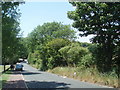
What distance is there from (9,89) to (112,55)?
9.89 m

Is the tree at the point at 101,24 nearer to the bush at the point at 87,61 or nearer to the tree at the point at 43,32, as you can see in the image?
the bush at the point at 87,61

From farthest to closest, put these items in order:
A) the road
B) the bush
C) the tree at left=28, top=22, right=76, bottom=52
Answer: the tree at left=28, top=22, right=76, bottom=52, the bush, the road

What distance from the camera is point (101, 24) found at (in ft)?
62.4

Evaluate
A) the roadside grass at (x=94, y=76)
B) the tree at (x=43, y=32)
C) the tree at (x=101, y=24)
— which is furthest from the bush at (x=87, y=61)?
the tree at (x=43, y=32)

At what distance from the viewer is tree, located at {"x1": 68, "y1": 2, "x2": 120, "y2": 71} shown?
18047 mm

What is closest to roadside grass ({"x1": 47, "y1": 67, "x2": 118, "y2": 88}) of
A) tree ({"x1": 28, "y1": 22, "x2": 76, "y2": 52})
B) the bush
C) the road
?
the bush

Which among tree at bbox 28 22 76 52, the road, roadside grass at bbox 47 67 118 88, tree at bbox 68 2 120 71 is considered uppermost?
tree at bbox 28 22 76 52

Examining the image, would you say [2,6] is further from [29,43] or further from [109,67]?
[29,43]

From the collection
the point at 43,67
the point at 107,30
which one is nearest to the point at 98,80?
the point at 107,30

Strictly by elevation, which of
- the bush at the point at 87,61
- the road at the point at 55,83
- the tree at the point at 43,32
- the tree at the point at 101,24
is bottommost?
the road at the point at 55,83

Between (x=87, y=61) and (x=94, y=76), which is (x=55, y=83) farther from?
(x=87, y=61)

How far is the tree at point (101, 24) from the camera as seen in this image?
18047mm

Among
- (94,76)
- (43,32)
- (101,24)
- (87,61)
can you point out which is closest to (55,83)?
(94,76)

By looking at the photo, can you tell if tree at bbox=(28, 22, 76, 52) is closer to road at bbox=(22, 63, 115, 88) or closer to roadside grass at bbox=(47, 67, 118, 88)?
roadside grass at bbox=(47, 67, 118, 88)
